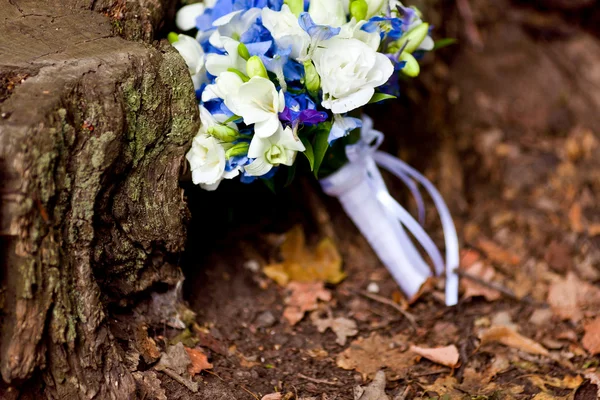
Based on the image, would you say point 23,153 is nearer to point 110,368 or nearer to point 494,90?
point 110,368

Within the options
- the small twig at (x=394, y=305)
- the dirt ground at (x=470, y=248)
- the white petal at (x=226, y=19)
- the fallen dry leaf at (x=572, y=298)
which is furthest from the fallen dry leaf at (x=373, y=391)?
the white petal at (x=226, y=19)

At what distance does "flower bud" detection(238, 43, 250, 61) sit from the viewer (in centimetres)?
184

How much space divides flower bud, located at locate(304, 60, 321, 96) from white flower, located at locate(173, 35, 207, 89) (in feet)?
1.22

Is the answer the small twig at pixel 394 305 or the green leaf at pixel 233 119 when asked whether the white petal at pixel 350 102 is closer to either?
the green leaf at pixel 233 119

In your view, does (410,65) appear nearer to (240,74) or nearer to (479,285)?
(240,74)

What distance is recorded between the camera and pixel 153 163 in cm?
184

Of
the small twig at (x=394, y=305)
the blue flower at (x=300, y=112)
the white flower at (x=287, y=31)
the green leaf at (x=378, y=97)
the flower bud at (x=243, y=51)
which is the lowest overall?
the small twig at (x=394, y=305)

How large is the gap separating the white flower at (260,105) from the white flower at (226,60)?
0.11 m

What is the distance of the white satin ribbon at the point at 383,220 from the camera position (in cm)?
232

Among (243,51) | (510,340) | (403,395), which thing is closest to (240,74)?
(243,51)

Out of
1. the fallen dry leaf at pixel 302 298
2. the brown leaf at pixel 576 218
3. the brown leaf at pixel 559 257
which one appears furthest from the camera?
the brown leaf at pixel 576 218

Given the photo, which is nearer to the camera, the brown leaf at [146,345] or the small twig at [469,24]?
the brown leaf at [146,345]

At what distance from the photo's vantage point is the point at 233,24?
194 centimetres

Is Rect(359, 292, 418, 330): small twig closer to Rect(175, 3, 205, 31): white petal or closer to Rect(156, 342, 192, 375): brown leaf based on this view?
Rect(156, 342, 192, 375): brown leaf
